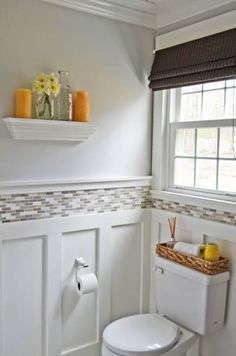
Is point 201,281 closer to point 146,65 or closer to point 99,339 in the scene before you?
point 99,339

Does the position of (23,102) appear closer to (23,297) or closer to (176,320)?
(23,297)

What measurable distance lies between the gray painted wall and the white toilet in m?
0.75

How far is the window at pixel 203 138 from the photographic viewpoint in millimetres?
2146

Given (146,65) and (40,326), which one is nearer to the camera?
(40,326)

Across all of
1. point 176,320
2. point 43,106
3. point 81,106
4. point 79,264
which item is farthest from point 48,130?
point 176,320

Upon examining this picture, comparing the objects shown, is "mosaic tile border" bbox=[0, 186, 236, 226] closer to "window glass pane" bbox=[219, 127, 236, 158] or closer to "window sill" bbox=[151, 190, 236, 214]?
"window sill" bbox=[151, 190, 236, 214]

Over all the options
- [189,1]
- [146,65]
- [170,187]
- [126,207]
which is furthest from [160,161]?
[189,1]

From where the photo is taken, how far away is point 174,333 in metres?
2.07

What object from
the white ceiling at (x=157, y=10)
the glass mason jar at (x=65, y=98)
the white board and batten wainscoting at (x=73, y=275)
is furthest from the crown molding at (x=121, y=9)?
the white board and batten wainscoting at (x=73, y=275)

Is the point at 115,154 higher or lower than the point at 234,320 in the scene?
higher

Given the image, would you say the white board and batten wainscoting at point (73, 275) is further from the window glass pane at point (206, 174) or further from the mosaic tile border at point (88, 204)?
the window glass pane at point (206, 174)

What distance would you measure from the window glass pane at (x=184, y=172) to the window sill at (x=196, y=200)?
0.32 ft

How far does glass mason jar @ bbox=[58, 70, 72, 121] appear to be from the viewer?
6.98 feet

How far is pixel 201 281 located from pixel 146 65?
136 centimetres
